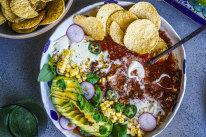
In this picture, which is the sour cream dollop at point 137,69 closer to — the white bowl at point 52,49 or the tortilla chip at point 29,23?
the white bowl at point 52,49

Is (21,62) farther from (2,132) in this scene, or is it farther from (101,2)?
(101,2)

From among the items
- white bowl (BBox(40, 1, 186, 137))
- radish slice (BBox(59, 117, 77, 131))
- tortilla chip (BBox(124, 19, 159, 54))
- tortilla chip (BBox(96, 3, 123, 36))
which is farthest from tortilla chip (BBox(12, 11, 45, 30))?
radish slice (BBox(59, 117, 77, 131))

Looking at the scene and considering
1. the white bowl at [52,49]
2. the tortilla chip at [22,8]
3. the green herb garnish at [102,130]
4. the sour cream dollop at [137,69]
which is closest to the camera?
the tortilla chip at [22,8]

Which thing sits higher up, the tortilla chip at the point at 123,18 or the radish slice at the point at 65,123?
the tortilla chip at the point at 123,18

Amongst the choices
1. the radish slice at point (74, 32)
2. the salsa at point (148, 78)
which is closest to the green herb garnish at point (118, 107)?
the salsa at point (148, 78)

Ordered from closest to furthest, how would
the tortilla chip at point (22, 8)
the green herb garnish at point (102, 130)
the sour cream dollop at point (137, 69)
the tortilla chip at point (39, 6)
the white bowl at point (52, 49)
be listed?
the tortilla chip at point (22, 8), the tortilla chip at point (39, 6), the green herb garnish at point (102, 130), the white bowl at point (52, 49), the sour cream dollop at point (137, 69)

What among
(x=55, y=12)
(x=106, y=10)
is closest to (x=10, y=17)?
(x=55, y=12)

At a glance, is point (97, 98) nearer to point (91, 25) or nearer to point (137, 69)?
point (137, 69)
